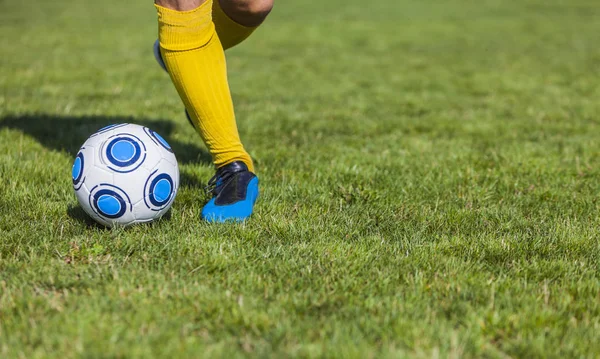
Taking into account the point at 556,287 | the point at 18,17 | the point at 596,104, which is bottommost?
the point at 18,17

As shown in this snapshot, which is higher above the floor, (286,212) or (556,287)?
(556,287)

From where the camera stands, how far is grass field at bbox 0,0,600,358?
2193mm

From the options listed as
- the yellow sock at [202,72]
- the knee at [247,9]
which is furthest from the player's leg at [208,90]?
the knee at [247,9]

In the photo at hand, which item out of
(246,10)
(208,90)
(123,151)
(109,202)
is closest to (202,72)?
(208,90)

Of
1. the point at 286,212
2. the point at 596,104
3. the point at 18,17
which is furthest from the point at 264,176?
the point at 18,17

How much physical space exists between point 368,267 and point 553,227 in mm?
1224

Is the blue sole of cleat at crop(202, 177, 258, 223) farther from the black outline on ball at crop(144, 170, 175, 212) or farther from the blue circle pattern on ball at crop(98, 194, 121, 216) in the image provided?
the blue circle pattern on ball at crop(98, 194, 121, 216)

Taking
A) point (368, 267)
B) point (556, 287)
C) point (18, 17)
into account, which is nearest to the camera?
point (556, 287)

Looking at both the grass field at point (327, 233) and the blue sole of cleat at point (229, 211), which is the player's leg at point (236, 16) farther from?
the blue sole of cleat at point (229, 211)

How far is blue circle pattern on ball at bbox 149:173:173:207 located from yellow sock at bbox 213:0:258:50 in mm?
1154

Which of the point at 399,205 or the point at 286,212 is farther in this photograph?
the point at 399,205

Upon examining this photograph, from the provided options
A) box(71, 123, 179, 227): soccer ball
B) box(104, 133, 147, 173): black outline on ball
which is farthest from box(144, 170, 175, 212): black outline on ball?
box(104, 133, 147, 173): black outline on ball

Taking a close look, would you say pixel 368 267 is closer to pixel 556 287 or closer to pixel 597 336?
pixel 556 287

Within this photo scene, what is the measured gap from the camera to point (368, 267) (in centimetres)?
279
